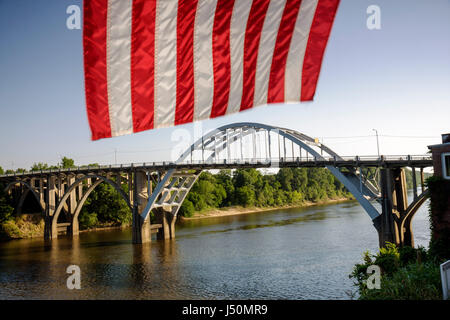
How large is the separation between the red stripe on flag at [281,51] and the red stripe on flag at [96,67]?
2.20 m

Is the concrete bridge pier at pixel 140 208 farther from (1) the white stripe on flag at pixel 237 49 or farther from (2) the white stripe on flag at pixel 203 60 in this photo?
(1) the white stripe on flag at pixel 237 49

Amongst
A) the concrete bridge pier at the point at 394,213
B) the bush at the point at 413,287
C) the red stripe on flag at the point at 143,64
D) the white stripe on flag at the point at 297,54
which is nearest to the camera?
the red stripe on flag at the point at 143,64

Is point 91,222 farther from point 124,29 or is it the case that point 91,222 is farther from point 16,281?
point 124,29

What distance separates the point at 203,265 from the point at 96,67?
977 inches

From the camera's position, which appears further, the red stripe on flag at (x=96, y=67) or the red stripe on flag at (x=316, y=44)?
the red stripe on flag at (x=316, y=44)

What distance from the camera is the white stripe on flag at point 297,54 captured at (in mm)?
4973

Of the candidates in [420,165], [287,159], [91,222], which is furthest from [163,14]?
[91,222]

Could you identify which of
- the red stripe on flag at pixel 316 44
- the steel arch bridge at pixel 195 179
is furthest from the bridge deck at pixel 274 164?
the red stripe on flag at pixel 316 44

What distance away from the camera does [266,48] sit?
5195 millimetres

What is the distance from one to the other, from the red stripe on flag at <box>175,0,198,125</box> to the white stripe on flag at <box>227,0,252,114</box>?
53 centimetres

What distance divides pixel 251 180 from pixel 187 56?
→ 8570cm

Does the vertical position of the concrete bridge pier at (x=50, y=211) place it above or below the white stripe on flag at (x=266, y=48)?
below

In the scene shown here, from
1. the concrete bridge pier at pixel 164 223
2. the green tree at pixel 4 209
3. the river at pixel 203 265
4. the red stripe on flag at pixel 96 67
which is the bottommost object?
the river at pixel 203 265

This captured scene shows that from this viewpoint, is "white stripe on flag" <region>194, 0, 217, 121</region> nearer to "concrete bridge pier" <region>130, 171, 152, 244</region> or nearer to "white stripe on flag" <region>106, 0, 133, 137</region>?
"white stripe on flag" <region>106, 0, 133, 137</region>
